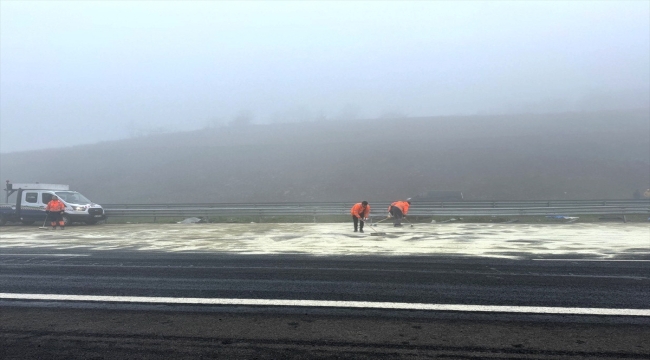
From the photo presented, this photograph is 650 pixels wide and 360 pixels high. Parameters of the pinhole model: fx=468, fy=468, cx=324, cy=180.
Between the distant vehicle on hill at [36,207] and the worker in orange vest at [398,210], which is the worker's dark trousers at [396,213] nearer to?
the worker in orange vest at [398,210]

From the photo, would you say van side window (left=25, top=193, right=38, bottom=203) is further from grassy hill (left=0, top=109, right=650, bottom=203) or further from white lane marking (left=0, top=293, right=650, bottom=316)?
grassy hill (left=0, top=109, right=650, bottom=203)

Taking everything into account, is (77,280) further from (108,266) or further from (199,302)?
(199,302)

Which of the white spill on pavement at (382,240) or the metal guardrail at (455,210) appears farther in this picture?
the metal guardrail at (455,210)

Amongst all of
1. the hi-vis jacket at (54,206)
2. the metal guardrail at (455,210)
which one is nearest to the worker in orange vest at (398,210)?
the metal guardrail at (455,210)

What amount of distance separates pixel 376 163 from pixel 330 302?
126 ft

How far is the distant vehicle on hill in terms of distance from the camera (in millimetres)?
20656

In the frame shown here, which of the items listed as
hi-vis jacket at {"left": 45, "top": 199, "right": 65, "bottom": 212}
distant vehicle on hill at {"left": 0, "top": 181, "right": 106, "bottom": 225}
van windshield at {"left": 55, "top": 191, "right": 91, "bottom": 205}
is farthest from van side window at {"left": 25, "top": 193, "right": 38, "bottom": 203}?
hi-vis jacket at {"left": 45, "top": 199, "right": 65, "bottom": 212}

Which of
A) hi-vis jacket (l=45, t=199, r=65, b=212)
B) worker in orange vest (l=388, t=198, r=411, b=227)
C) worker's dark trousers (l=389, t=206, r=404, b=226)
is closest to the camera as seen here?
worker in orange vest (l=388, t=198, r=411, b=227)

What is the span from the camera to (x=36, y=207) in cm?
2070

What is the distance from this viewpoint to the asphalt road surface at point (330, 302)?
4.57 metres

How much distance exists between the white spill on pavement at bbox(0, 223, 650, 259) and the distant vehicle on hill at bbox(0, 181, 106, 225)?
141 cm

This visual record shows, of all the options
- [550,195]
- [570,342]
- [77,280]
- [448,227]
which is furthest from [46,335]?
[550,195]

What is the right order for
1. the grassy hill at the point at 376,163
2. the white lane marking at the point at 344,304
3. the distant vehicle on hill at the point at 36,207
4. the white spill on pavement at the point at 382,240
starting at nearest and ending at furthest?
1. the white lane marking at the point at 344,304
2. the white spill on pavement at the point at 382,240
3. the distant vehicle on hill at the point at 36,207
4. the grassy hill at the point at 376,163

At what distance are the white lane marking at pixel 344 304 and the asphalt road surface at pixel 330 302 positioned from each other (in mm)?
24
